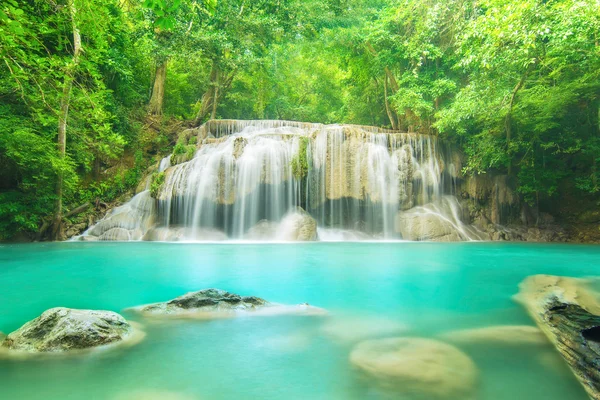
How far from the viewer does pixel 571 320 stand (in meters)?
2.97

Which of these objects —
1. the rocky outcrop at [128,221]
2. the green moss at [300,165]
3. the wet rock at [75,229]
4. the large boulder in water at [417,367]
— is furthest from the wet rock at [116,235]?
the large boulder in water at [417,367]

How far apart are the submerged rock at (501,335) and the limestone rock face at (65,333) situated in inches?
107

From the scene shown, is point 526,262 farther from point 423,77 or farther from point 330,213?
point 423,77

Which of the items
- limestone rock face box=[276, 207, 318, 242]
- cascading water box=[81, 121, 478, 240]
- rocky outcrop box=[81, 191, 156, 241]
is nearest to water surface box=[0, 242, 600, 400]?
limestone rock face box=[276, 207, 318, 242]

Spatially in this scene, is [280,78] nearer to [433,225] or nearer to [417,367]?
[433,225]

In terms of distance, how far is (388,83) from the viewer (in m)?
21.6

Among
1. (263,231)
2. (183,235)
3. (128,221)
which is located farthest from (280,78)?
(183,235)

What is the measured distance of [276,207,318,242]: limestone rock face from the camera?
40.9ft

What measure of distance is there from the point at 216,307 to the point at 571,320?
3.24 metres

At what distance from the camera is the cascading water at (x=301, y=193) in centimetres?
1291

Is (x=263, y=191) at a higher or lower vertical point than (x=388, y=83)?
lower

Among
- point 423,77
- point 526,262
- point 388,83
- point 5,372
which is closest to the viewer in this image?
point 5,372

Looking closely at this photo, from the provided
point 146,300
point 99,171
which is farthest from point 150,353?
point 99,171

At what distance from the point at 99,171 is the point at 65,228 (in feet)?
11.4
